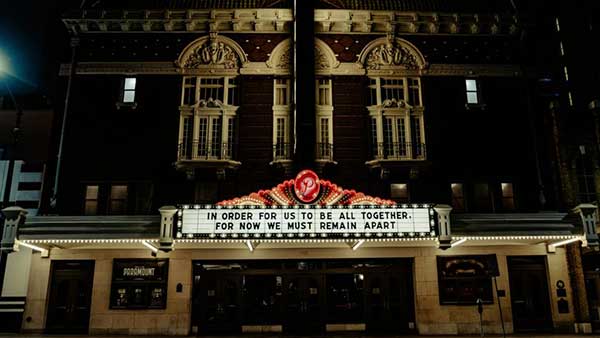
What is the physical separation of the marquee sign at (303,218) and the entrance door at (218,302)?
4196 millimetres

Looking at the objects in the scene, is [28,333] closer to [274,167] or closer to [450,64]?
[274,167]

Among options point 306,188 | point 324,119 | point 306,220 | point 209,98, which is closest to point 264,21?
point 209,98

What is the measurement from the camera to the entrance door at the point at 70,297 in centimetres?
1925

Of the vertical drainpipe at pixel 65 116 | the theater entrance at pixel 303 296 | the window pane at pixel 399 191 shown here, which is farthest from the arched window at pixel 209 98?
the window pane at pixel 399 191

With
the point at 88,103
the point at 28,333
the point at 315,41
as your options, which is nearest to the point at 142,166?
the point at 88,103

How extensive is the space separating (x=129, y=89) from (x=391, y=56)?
12.8 metres

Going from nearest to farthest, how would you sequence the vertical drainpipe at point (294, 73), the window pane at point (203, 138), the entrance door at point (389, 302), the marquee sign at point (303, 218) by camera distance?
the marquee sign at point (303, 218) < the entrance door at point (389, 302) < the vertical drainpipe at point (294, 73) < the window pane at point (203, 138)

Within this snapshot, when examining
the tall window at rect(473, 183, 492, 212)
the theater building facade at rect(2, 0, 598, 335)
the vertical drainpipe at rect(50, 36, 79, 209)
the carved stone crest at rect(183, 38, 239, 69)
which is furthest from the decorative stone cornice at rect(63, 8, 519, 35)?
the tall window at rect(473, 183, 492, 212)

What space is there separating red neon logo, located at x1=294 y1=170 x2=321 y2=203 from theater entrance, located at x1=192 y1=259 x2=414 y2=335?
14.2 feet

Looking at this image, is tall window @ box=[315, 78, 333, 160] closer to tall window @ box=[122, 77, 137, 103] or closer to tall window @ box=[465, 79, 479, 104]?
tall window @ box=[465, 79, 479, 104]

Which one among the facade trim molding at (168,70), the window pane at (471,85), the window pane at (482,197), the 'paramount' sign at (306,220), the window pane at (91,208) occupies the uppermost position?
Result: the facade trim molding at (168,70)

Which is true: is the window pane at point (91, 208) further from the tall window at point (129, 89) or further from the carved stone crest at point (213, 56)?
the carved stone crest at point (213, 56)

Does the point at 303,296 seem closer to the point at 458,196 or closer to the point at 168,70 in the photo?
the point at 458,196

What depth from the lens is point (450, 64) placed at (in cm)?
2219
